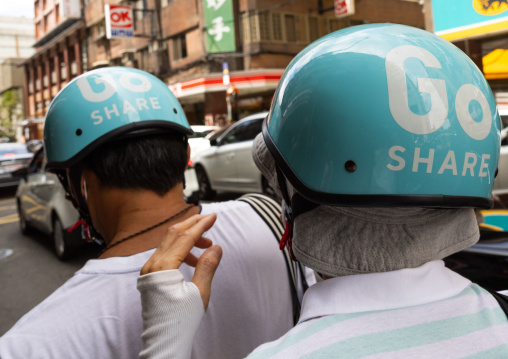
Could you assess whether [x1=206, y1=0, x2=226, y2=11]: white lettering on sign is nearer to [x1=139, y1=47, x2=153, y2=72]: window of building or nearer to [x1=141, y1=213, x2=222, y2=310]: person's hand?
[x1=139, y1=47, x2=153, y2=72]: window of building

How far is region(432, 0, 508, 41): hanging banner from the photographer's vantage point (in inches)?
399

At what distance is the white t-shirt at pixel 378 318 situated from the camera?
2.45 feet

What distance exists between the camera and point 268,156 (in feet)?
3.94

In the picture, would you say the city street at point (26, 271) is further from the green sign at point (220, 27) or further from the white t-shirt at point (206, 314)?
the green sign at point (220, 27)

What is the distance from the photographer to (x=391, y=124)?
956 millimetres

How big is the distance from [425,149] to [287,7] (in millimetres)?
22314

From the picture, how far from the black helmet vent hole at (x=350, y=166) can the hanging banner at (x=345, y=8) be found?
19.5 metres

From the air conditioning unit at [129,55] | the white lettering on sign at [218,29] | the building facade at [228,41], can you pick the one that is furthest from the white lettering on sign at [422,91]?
the air conditioning unit at [129,55]

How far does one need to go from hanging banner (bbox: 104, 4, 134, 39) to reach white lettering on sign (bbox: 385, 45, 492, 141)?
2611cm

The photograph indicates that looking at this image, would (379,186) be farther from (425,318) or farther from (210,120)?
(210,120)

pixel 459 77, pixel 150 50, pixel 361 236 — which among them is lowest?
pixel 361 236

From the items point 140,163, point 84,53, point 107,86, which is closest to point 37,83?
point 84,53

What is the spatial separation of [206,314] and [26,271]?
17.1 feet

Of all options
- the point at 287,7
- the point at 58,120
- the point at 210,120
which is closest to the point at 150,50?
the point at 210,120
